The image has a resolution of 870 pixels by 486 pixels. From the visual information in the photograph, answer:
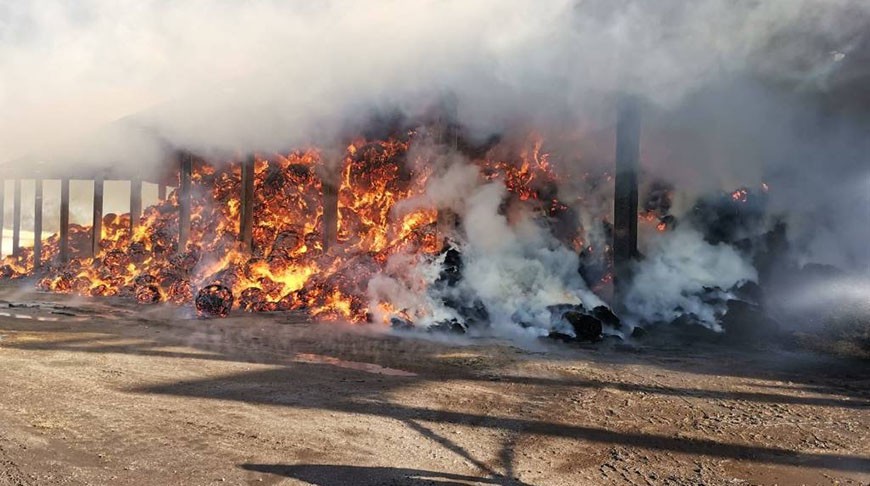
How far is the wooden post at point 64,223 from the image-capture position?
71.2ft

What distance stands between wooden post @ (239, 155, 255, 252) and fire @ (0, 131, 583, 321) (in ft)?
0.99

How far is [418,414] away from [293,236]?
38.2ft

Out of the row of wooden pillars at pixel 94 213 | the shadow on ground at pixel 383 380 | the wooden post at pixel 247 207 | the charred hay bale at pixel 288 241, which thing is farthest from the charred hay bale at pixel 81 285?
the shadow on ground at pixel 383 380

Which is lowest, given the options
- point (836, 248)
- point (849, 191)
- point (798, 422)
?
point (798, 422)

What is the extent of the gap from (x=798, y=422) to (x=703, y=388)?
1.20 meters

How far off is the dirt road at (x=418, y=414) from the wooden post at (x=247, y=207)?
7339 millimetres

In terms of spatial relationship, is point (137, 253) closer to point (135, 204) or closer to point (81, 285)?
point (81, 285)

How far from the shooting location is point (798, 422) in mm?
5098

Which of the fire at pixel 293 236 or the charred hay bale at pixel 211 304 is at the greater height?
the fire at pixel 293 236

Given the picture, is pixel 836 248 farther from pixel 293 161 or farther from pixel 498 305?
pixel 293 161

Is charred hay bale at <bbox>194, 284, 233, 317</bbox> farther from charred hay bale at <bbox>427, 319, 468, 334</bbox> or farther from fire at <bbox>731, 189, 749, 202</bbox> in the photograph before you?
fire at <bbox>731, 189, 749, 202</bbox>

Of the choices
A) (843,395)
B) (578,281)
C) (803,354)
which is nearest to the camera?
(843,395)

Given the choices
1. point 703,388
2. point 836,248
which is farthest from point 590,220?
point 703,388

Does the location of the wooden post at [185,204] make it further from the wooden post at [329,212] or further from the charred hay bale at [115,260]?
the wooden post at [329,212]
